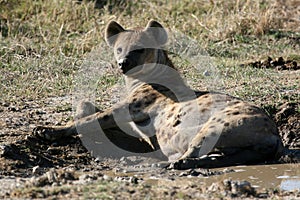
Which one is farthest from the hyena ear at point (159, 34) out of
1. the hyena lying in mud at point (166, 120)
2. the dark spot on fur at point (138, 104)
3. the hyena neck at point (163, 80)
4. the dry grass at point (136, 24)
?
the dry grass at point (136, 24)

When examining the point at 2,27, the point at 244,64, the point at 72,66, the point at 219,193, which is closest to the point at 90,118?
the point at 219,193

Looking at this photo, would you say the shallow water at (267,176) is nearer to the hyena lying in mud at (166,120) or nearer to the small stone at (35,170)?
the hyena lying in mud at (166,120)

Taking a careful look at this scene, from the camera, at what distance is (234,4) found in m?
11.9

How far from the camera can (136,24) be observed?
10.9 metres

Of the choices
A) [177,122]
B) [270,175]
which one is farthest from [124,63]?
[270,175]

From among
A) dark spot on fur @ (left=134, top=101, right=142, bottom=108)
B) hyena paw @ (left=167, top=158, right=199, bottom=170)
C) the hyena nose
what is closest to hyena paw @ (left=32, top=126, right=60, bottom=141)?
dark spot on fur @ (left=134, top=101, right=142, bottom=108)

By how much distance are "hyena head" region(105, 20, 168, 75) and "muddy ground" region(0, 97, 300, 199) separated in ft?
2.59

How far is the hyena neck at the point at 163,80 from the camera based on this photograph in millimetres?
6574

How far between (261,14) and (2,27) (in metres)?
3.71

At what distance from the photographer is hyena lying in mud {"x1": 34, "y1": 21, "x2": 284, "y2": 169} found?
5848mm

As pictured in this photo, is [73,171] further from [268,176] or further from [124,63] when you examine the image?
[124,63]

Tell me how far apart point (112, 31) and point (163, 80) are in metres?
0.92

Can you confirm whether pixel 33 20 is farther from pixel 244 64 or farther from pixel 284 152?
pixel 284 152

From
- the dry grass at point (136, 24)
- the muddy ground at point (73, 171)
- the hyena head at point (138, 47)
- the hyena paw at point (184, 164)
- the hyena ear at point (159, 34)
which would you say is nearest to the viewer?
the muddy ground at point (73, 171)
